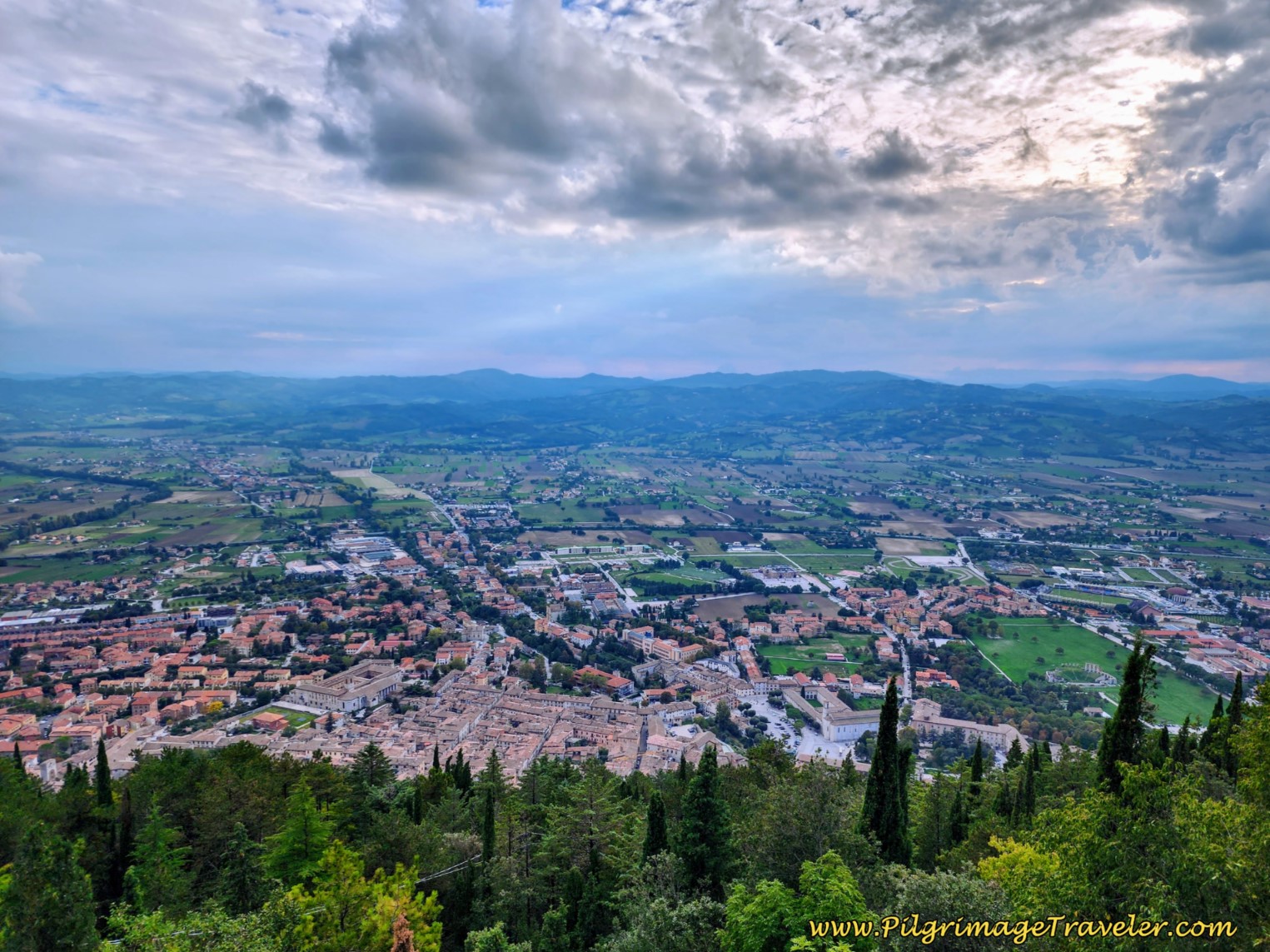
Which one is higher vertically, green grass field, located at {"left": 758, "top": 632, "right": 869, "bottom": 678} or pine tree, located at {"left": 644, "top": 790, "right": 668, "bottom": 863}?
pine tree, located at {"left": 644, "top": 790, "right": 668, "bottom": 863}

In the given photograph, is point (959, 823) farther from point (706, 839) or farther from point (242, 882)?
point (242, 882)

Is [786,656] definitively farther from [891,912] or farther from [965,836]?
[891,912]

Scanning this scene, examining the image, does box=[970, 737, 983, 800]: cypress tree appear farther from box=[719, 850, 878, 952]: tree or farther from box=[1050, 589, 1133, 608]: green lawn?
box=[1050, 589, 1133, 608]: green lawn

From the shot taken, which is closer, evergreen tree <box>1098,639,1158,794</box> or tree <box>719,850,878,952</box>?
tree <box>719,850,878,952</box>

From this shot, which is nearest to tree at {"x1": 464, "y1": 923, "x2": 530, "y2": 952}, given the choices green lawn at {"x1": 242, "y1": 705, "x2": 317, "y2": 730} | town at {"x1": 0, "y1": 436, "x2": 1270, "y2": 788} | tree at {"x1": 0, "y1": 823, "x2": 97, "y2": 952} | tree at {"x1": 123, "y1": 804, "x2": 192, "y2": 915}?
tree at {"x1": 0, "y1": 823, "x2": 97, "y2": 952}

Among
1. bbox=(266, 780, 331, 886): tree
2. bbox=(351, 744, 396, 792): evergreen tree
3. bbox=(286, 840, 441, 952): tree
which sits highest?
bbox=(286, 840, 441, 952): tree

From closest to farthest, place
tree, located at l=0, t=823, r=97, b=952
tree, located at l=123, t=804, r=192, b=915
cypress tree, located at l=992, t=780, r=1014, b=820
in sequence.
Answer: tree, located at l=0, t=823, r=97, b=952
tree, located at l=123, t=804, r=192, b=915
cypress tree, located at l=992, t=780, r=1014, b=820
